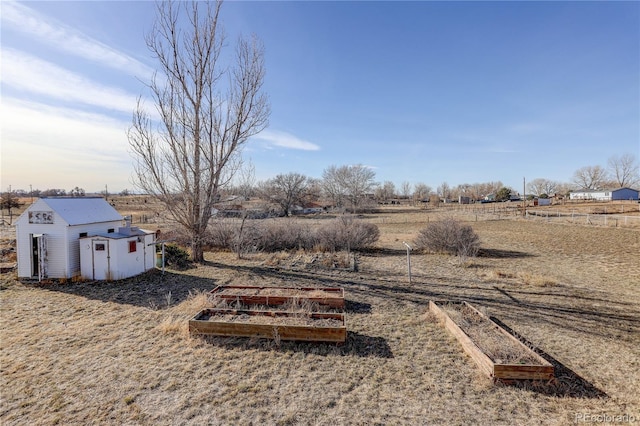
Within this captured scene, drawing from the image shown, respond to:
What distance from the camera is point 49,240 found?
9352 mm

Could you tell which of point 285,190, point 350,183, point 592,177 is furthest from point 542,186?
point 285,190

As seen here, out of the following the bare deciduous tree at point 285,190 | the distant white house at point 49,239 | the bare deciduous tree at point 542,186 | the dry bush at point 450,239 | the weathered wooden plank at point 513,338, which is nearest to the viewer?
the weathered wooden plank at point 513,338

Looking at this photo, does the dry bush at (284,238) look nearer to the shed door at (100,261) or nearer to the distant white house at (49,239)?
the shed door at (100,261)

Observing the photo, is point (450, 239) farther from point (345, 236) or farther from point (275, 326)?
point (275, 326)

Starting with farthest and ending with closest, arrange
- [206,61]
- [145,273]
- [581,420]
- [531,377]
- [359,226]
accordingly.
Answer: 1. [359,226]
2. [206,61]
3. [145,273]
4. [531,377]
5. [581,420]

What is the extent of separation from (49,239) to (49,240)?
1.3 inches

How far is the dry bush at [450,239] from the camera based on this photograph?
536 inches

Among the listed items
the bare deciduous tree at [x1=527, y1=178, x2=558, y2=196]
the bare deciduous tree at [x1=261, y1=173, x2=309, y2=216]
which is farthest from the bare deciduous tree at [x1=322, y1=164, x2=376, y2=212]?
the bare deciduous tree at [x1=527, y1=178, x2=558, y2=196]

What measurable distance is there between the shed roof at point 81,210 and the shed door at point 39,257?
93 centimetres

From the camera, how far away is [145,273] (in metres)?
10.3

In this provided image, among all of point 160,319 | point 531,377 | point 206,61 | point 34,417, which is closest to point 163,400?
point 34,417

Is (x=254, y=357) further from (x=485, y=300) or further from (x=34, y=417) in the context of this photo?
(x=485, y=300)

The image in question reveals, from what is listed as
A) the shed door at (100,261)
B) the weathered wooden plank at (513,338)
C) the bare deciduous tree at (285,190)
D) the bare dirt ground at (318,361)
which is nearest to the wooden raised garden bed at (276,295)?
the bare dirt ground at (318,361)

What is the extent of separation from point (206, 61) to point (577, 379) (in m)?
13.4
